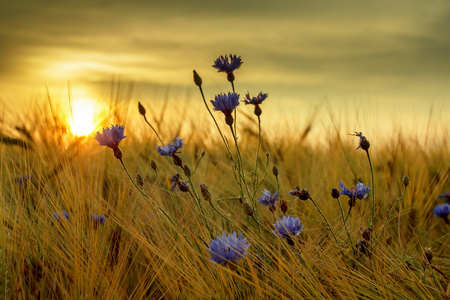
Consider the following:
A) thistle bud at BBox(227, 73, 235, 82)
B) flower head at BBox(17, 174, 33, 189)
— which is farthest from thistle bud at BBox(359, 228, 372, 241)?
flower head at BBox(17, 174, 33, 189)

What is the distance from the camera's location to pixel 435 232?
6.47ft

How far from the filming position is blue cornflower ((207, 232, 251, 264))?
102 centimetres

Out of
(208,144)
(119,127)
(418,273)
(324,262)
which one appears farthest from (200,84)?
(208,144)

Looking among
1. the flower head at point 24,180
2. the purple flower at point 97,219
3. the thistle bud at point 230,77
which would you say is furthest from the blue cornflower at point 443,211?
the flower head at point 24,180

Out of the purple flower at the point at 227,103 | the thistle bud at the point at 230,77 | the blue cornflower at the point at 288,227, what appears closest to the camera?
the blue cornflower at the point at 288,227

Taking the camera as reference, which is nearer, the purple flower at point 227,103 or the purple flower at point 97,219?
the purple flower at point 227,103

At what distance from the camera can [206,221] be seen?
4.29ft

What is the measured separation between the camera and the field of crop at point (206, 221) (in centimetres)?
113

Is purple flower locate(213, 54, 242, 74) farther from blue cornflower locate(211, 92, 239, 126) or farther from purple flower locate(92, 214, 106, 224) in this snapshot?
purple flower locate(92, 214, 106, 224)

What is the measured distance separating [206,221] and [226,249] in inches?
11.1

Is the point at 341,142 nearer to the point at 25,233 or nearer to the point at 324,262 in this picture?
the point at 324,262

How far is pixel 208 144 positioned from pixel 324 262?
1.83m

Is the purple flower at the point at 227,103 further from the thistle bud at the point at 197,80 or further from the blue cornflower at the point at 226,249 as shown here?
the blue cornflower at the point at 226,249

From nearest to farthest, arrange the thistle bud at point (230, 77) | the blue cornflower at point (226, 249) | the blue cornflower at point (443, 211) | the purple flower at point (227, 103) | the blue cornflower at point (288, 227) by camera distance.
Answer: the blue cornflower at point (226, 249) < the blue cornflower at point (288, 227) < the purple flower at point (227, 103) < the thistle bud at point (230, 77) < the blue cornflower at point (443, 211)
